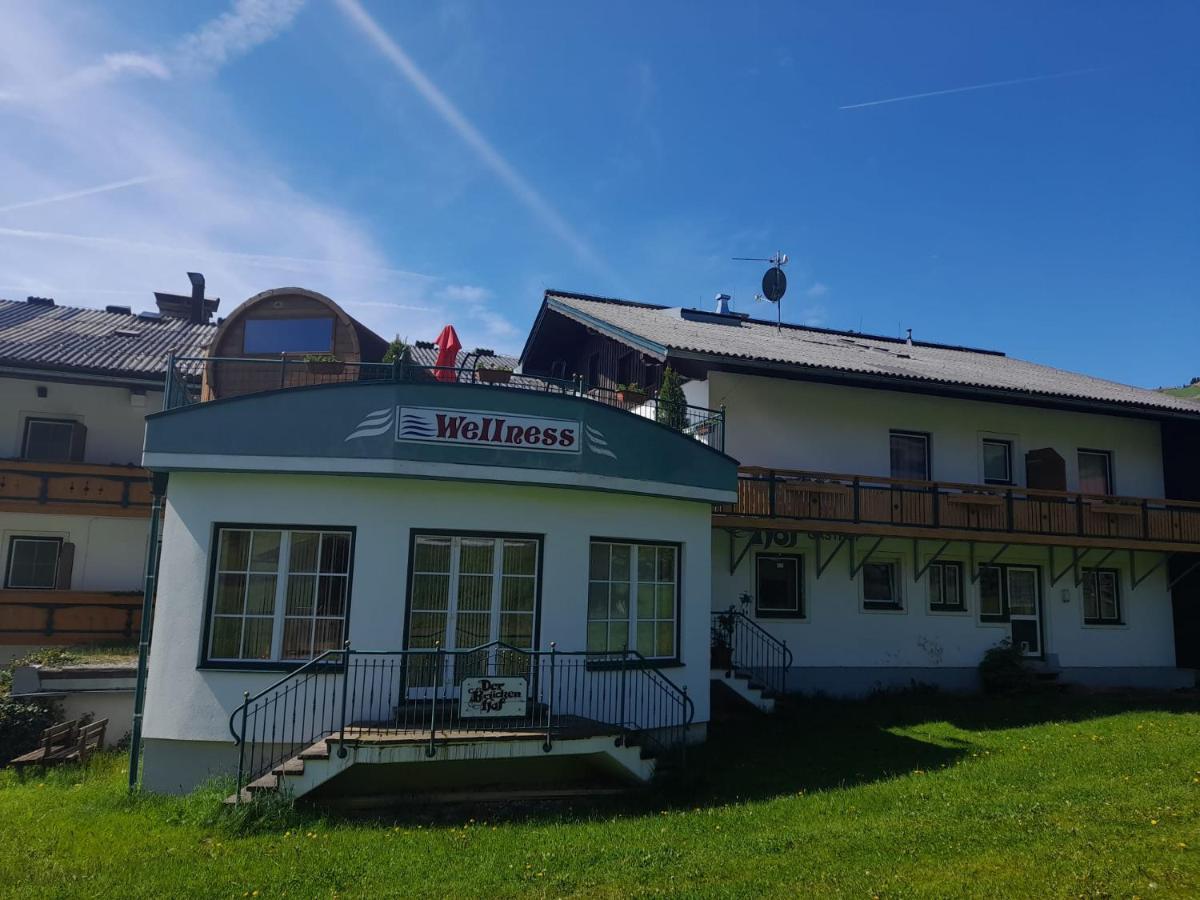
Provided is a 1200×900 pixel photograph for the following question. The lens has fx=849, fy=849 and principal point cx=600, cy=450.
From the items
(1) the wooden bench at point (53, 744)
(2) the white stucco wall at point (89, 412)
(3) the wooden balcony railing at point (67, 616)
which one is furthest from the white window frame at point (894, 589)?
(2) the white stucco wall at point (89, 412)

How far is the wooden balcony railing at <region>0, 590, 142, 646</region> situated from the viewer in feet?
54.1

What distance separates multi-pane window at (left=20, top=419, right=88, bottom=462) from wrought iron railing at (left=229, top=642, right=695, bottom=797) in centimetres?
1259

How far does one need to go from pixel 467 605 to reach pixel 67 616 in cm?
1088

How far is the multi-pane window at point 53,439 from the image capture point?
19531mm

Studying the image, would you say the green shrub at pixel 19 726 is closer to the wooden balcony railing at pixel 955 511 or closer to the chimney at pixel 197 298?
the wooden balcony railing at pixel 955 511

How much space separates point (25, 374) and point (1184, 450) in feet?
87.8

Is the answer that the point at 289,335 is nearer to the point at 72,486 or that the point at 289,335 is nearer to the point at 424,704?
the point at 72,486

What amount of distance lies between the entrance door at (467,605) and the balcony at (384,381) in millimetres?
2111

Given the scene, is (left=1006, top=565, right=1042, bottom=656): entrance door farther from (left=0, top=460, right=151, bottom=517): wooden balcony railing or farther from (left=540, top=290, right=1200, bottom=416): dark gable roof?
(left=0, top=460, right=151, bottom=517): wooden balcony railing

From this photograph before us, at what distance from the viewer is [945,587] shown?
57.7ft

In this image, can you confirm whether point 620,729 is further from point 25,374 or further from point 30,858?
point 25,374

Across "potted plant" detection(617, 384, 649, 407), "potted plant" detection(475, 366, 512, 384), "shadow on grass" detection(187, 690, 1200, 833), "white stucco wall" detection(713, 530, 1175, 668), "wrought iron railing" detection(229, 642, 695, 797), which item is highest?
"potted plant" detection(617, 384, 649, 407)

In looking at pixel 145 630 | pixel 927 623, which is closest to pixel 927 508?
pixel 927 623

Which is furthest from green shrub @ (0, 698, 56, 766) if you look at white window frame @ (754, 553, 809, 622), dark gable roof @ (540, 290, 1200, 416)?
white window frame @ (754, 553, 809, 622)
